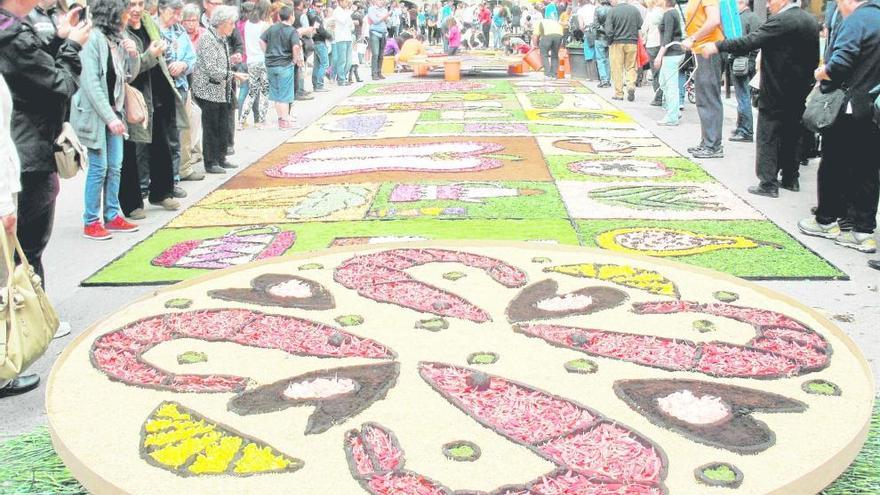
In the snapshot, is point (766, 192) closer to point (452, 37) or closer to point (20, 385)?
point (20, 385)

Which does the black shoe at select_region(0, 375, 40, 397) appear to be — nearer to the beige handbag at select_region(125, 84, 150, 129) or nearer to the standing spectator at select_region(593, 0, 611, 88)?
the beige handbag at select_region(125, 84, 150, 129)

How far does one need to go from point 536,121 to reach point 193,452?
11.7 metres

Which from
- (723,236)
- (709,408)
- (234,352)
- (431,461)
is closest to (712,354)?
(709,408)

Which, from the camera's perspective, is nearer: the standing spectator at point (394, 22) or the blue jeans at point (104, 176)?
the blue jeans at point (104, 176)

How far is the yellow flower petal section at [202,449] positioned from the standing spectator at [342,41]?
710 inches

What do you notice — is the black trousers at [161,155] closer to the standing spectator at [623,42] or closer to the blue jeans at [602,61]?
the standing spectator at [623,42]

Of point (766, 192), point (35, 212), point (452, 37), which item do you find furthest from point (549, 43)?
point (35, 212)

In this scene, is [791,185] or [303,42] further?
[303,42]

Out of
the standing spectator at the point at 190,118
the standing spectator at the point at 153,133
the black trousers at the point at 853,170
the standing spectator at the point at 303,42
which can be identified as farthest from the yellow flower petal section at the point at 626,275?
the standing spectator at the point at 303,42

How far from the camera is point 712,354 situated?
373 centimetres

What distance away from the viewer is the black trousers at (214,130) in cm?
977

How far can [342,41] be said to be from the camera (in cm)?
2136

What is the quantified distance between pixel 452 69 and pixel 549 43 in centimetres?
278

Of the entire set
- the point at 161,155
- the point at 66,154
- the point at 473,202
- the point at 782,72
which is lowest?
the point at 473,202
